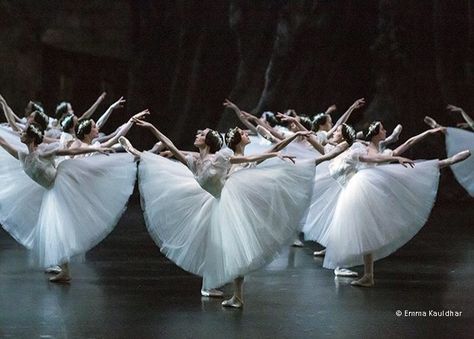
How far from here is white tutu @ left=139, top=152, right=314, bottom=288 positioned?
5980 mm

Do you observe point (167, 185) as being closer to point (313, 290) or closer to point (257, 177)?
point (257, 177)

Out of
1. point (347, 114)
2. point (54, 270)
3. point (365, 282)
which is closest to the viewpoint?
point (365, 282)

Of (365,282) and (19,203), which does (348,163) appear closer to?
(365,282)

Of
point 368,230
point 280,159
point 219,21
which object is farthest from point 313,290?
point 219,21

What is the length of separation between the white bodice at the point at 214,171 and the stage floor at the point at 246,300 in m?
0.68

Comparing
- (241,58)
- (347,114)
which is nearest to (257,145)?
→ (347,114)

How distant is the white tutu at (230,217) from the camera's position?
19.6ft

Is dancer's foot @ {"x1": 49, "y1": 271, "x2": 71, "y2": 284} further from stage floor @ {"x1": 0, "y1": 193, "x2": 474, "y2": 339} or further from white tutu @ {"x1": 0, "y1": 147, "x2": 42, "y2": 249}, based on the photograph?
white tutu @ {"x1": 0, "y1": 147, "x2": 42, "y2": 249}

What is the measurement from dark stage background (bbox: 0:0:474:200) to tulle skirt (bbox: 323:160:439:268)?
7249 mm

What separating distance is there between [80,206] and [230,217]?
1.25 metres

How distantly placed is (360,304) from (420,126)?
844cm

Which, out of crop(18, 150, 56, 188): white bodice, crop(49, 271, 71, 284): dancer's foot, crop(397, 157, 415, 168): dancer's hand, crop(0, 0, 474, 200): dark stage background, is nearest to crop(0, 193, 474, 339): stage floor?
crop(49, 271, 71, 284): dancer's foot

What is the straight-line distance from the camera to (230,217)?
19.9 ft

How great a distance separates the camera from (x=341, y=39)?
48.4 feet
